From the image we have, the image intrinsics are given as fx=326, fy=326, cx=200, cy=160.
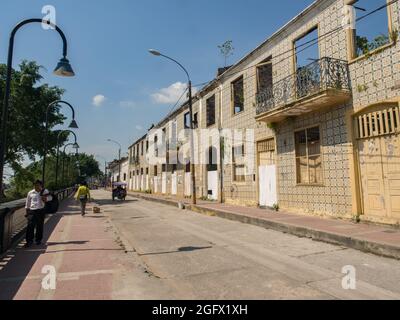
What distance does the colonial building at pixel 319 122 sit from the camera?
950 cm

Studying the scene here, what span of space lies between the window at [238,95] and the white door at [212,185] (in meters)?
4.45

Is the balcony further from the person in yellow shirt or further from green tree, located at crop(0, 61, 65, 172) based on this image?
green tree, located at crop(0, 61, 65, 172)

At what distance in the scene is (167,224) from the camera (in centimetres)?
1262

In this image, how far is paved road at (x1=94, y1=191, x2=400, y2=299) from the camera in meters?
4.71

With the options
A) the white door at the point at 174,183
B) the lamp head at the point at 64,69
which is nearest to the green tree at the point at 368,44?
the lamp head at the point at 64,69

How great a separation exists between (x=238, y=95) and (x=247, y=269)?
45.3ft

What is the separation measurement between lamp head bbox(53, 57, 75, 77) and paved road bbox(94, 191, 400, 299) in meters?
4.74

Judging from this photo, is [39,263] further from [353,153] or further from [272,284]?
[353,153]

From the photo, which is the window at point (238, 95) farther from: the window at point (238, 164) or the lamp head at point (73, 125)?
the lamp head at point (73, 125)

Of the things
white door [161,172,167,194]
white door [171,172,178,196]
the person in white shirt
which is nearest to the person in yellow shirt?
the person in white shirt
